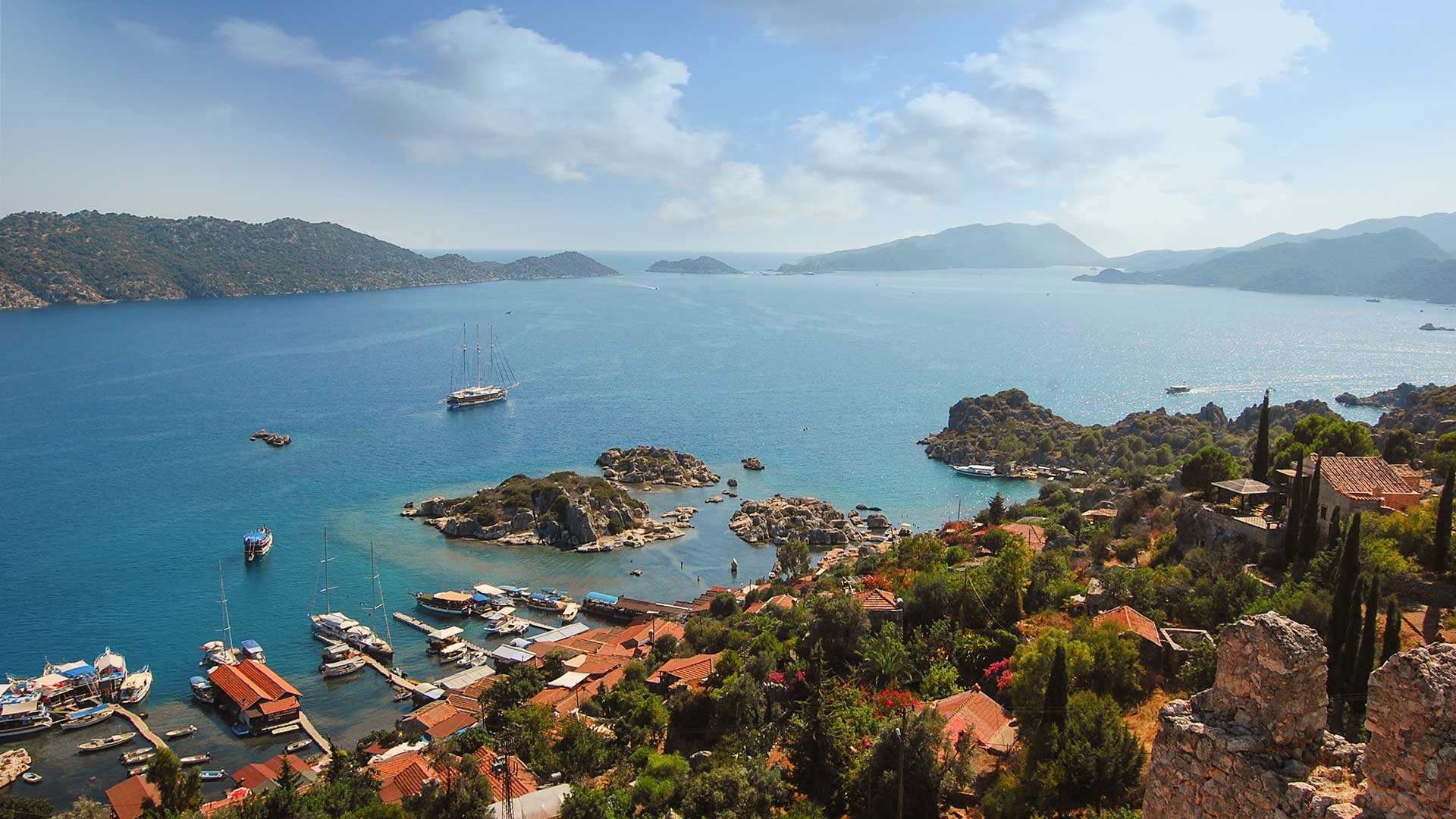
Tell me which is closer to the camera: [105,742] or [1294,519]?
[1294,519]

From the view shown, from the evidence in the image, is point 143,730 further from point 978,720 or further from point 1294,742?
point 1294,742

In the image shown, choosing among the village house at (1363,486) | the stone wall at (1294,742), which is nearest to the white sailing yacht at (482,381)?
the village house at (1363,486)

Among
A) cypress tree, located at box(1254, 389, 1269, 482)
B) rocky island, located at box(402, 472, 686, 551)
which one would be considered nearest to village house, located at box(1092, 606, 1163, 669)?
cypress tree, located at box(1254, 389, 1269, 482)

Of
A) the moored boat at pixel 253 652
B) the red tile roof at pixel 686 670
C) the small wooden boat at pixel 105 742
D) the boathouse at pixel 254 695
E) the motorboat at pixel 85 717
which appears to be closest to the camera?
the red tile roof at pixel 686 670

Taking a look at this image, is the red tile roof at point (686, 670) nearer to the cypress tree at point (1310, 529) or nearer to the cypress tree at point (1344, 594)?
the cypress tree at point (1344, 594)

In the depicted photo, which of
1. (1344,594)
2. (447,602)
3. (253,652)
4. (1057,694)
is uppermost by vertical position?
(1344,594)

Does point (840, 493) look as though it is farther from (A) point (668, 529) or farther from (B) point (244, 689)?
(B) point (244, 689)

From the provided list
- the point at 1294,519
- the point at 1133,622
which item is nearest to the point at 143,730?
the point at 1133,622

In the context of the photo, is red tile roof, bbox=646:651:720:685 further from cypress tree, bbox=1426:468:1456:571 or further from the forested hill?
the forested hill
